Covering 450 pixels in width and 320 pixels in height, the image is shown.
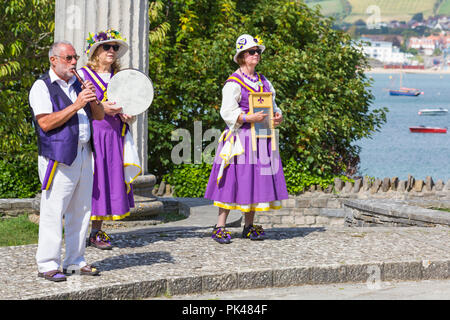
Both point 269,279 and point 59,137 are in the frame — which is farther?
point 269,279

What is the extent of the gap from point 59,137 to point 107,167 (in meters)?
1.37

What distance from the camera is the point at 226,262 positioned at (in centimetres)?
671

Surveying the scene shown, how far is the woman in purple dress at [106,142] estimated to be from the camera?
23.0ft

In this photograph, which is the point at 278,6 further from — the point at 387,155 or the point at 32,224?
the point at 387,155

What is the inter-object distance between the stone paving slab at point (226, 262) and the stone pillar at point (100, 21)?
2008mm

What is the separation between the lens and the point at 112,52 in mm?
7090

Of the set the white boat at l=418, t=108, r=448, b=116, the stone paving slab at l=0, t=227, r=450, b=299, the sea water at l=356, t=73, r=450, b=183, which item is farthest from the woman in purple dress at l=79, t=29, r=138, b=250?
the white boat at l=418, t=108, r=448, b=116

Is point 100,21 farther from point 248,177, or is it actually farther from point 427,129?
point 427,129

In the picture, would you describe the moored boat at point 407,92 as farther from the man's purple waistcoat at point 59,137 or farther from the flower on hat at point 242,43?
the man's purple waistcoat at point 59,137

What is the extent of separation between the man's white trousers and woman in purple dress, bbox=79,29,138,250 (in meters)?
1.00

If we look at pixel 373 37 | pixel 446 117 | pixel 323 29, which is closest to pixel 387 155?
pixel 446 117

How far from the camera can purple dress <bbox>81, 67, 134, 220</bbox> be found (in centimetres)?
702

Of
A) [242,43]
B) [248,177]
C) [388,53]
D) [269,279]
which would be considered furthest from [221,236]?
[388,53]

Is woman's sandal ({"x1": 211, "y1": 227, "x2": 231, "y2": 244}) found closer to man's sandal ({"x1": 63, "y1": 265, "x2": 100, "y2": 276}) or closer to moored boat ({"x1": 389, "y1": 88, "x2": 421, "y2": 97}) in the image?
man's sandal ({"x1": 63, "y1": 265, "x2": 100, "y2": 276})
